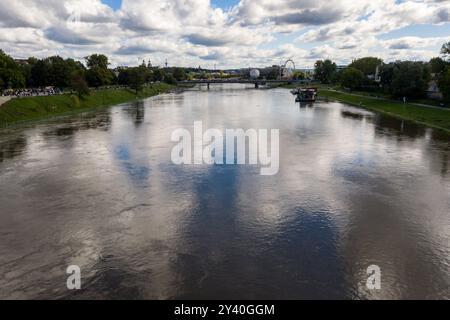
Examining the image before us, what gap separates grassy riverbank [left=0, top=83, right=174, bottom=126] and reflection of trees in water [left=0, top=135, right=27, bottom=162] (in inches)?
553

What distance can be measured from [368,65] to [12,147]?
151 meters

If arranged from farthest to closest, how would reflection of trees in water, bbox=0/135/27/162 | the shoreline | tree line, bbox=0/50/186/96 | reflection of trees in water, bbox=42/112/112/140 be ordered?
tree line, bbox=0/50/186/96, the shoreline, reflection of trees in water, bbox=42/112/112/140, reflection of trees in water, bbox=0/135/27/162

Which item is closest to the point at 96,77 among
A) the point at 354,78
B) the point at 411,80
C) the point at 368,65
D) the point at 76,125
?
the point at 76,125

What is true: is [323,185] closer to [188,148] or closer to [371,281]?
[371,281]

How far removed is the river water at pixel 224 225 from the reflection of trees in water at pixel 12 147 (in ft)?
1.47

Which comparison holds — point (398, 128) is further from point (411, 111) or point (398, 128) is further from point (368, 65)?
point (368, 65)

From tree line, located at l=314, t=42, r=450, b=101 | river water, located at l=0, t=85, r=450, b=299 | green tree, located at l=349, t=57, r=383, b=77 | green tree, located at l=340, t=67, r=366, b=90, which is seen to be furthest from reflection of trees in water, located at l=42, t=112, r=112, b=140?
green tree, located at l=349, t=57, r=383, b=77

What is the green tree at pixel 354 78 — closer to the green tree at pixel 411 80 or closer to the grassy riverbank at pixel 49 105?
the green tree at pixel 411 80

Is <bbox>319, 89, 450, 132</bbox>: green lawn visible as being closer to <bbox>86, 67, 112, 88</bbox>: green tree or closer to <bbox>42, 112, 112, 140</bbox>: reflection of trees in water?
<bbox>42, 112, 112, 140</bbox>: reflection of trees in water

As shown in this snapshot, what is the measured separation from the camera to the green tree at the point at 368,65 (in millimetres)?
162500

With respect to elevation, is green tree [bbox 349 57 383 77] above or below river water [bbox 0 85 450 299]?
above

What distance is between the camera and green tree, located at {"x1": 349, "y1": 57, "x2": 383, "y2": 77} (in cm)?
16250

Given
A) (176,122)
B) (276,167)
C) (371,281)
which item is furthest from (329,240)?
(176,122)

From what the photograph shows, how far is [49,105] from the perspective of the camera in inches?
2953
